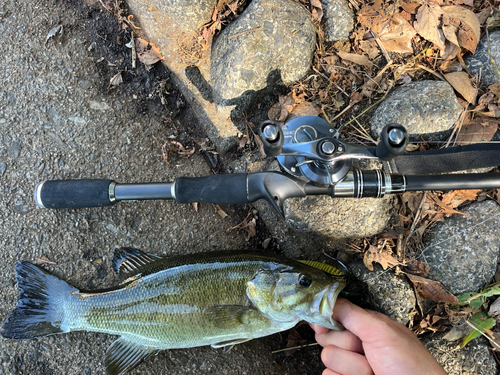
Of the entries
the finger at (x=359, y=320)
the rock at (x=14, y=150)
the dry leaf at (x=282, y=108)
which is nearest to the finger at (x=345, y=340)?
the finger at (x=359, y=320)

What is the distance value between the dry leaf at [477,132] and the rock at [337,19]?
1484mm

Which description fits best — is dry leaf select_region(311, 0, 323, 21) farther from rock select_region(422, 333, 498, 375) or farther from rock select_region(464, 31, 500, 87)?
rock select_region(422, 333, 498, 375)

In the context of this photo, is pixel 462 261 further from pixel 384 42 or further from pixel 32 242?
pixel 32 242

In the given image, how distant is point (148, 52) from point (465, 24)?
316cm

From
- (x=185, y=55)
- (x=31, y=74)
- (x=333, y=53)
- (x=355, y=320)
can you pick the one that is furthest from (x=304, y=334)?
(x=31, y=74)

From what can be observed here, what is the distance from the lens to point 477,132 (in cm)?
327

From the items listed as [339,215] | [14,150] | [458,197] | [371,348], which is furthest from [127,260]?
[458,197]

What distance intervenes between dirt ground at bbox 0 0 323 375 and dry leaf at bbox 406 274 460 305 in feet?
3.81

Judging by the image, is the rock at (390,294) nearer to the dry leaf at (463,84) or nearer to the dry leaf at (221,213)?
the dry leaf at (221,213)

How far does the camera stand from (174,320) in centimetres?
283

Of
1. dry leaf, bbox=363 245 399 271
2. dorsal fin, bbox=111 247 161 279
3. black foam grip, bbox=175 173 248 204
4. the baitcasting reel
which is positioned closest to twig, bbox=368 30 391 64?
the baitcasting reel

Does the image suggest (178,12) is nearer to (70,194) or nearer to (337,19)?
(337,19)

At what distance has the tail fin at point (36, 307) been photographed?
9.77 feet

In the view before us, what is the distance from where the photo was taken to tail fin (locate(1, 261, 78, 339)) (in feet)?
9.77
